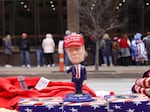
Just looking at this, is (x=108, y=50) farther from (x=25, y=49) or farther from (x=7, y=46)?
(x=7, y=46)

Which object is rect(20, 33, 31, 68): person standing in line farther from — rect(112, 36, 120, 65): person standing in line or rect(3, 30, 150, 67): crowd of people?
rect(112, 36, 120, 65): person standing in line

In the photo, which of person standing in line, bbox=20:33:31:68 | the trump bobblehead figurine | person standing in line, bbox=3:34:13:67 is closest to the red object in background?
the trump bobblehead figurine

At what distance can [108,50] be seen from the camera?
21.4 meters

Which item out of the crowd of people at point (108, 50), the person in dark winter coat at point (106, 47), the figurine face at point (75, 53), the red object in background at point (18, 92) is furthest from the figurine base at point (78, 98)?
the person in dark winter coat at point (106, 47)

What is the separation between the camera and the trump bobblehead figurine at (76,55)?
357cm

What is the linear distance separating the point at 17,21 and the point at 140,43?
22.8ft

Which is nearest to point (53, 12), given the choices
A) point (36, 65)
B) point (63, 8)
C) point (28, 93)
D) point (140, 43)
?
point (63, 8)

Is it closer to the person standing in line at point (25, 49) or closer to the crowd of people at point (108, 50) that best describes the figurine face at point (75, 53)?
the crowd of people at point (108, 50)

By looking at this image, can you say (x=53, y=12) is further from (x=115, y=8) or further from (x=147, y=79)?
(x=147, y=79)

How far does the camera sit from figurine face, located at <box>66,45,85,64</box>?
3.58 meters

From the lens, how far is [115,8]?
2314 centimetres

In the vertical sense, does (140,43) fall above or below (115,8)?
below

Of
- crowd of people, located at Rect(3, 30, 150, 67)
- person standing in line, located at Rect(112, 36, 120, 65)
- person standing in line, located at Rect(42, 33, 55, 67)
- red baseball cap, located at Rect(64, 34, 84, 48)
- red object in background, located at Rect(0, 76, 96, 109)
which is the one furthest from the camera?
person standing in line, located at Rect(112, 36, 120, 65)

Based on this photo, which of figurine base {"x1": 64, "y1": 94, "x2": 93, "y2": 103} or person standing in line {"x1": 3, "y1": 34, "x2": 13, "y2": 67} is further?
person standing in line {"x1": 3, "y1": 34, "x2": 13, "y2": 67}
